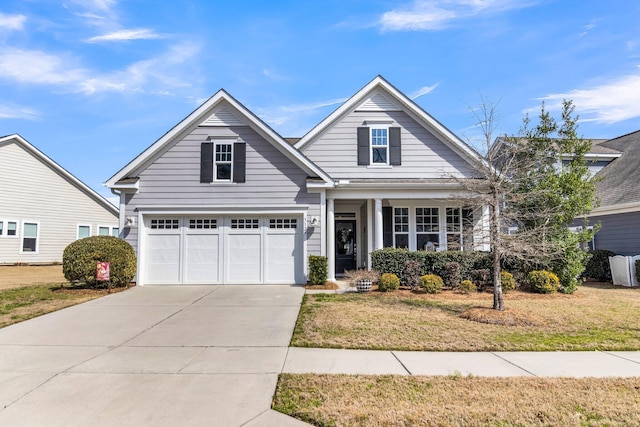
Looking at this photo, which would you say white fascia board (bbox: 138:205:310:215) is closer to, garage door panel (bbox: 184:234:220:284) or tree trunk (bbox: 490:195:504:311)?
garage door panel (bbox: 184:234:220:284)

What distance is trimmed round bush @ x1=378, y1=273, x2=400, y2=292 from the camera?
38.9 feet

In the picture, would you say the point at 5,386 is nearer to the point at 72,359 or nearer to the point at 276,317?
the point at 72,359

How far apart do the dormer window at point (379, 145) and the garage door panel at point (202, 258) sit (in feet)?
21.9

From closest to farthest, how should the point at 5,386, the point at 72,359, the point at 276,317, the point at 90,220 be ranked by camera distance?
the point at 5,386, the point at 72,359, the point at 276,317, the point at 90,220

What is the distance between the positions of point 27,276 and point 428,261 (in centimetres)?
1735

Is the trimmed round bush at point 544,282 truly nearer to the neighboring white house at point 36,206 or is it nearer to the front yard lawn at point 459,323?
the front yard lawn at point 459,323

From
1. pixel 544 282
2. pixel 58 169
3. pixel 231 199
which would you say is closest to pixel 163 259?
pixel 231 199

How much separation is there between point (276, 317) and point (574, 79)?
486 inches

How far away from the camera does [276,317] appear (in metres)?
8.62

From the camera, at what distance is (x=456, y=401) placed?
4137 millimetres

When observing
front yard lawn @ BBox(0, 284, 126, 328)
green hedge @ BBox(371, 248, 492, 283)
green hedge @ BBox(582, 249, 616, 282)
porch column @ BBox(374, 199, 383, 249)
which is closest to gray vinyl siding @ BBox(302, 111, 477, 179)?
porch column @ BBox(374, 199, 383, 249)

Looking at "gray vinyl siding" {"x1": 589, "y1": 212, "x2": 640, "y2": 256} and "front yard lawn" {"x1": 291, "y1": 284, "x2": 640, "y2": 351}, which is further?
"gray vinyl siding" {"x1": 589, "y1": 212, "x2": 640, "y2": 256}

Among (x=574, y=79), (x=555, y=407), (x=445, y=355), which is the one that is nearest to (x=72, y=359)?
(x=445, y=355)

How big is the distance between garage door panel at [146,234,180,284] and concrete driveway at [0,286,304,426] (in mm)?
3381
